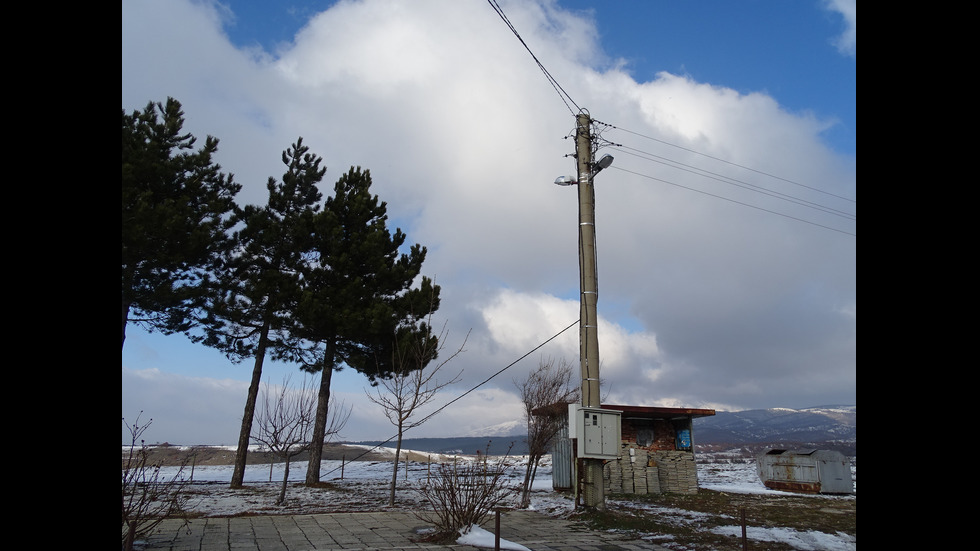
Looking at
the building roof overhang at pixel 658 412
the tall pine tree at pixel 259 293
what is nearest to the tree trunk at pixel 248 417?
the tall pine tree at pixel 259 293

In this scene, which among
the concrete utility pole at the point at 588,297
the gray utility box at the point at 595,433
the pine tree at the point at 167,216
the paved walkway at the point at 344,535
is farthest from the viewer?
the pine tree at the point at 167,216

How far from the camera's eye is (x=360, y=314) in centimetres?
2191

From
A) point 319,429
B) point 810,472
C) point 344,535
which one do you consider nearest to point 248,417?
point 319,429

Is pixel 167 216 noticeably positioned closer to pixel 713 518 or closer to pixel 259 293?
pixel 259 293

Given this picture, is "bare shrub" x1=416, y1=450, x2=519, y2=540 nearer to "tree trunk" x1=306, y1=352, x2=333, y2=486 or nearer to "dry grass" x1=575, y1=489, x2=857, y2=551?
"dry grass" x1=575, y1=489, x2=857, y2=551

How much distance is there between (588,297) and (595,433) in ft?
9.91

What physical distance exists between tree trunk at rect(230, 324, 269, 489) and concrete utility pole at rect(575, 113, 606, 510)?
536 inches

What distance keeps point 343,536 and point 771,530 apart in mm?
7434

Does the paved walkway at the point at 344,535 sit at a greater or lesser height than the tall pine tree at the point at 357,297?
lesser

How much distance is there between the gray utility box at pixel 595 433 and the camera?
1264 cm

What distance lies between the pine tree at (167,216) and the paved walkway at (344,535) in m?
10.4

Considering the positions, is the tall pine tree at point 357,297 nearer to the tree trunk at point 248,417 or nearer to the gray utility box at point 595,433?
the tree trunk at point 248,417
